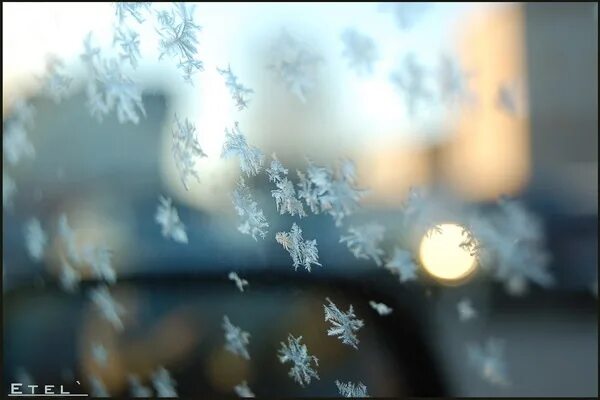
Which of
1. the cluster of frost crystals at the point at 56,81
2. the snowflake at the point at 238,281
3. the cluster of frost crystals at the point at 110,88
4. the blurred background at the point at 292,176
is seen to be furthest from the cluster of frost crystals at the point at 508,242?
the cluster of frost crystals at the point at 56,81

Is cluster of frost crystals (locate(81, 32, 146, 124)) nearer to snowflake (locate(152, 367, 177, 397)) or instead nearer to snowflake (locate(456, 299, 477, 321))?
snowflake (locate(152, 367, 177, 397))

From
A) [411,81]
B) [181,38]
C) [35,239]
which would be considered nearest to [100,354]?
[35,239]

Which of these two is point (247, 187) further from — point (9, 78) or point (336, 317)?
point (9, 78)

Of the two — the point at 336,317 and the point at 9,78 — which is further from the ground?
the point at 9,78

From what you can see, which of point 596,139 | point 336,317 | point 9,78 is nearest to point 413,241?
point 336,317

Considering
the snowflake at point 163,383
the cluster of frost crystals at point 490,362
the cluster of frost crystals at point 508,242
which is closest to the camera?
the cluster of frost crystals at point 508,242

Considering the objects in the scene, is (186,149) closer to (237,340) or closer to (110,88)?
(110,88)

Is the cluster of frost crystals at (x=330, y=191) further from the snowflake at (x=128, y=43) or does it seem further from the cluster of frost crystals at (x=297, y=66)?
the snowflake at (x=128, y=43)
